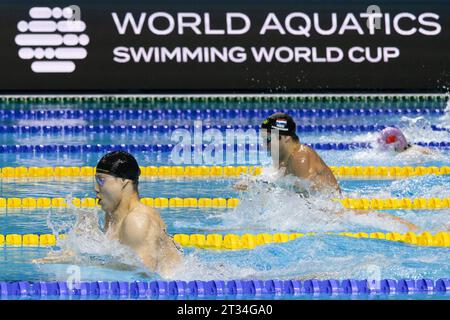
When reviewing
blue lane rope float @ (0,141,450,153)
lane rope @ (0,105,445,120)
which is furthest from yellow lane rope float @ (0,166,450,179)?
lane rope @ (0,105,445,120)

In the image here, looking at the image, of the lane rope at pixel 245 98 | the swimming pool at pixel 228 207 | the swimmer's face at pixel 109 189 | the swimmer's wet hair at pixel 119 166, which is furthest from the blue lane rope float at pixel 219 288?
the lane rope at pixel 245 98

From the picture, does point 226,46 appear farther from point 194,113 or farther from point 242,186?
point 242,186

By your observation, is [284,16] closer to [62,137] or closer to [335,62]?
[335,62]

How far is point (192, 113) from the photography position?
11.2m

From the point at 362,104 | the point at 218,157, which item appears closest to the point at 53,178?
the point at 218,157

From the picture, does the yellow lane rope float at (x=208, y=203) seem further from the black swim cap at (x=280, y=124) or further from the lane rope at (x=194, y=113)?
the lane rope at (x=194, y=113)

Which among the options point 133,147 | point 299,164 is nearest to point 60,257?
point 299,164

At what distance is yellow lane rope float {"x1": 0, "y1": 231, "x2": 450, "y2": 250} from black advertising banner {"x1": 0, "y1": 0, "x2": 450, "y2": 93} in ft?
20.8

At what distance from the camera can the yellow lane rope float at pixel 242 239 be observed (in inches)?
224

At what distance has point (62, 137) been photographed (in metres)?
9.87

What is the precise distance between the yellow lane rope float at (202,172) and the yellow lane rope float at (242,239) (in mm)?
2164

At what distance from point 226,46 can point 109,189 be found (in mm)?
8027

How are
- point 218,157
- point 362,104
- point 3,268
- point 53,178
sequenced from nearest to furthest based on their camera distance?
point 3,268
point 53,178
point 218,157
point 362,104
